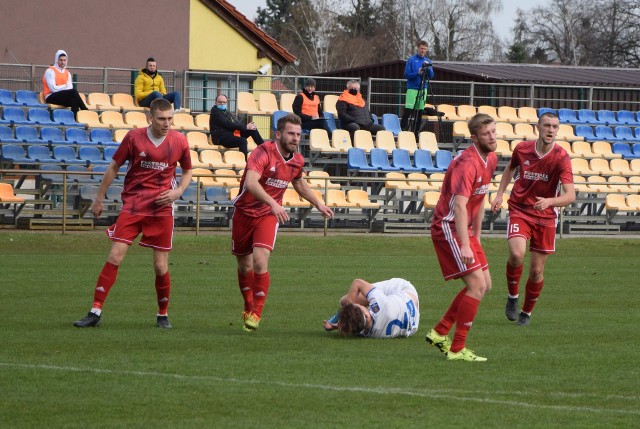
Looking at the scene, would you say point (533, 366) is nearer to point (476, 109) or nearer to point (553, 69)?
point (476, 109)

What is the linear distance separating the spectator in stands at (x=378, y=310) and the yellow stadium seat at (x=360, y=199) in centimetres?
1430

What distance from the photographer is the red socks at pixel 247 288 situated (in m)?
11.7

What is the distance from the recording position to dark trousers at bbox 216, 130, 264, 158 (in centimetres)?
2589

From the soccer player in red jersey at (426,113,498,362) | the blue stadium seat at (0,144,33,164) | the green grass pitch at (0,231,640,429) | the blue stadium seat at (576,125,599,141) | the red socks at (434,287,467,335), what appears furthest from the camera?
the blue stadium seat at (576,125,599,141)

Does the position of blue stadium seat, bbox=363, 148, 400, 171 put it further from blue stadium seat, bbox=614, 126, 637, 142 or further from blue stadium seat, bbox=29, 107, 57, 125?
blue stadium seat, bbox=614, 126, 637, 142

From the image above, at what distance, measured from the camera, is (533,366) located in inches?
367

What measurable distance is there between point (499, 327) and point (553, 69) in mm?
38359

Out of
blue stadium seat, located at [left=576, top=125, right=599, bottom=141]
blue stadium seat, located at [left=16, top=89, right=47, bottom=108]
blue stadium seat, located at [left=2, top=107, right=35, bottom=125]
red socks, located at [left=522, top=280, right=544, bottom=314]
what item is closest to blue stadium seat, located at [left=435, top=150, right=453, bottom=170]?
blue stadium seat, located at [left=576, top=125, right=599, bottom=141]

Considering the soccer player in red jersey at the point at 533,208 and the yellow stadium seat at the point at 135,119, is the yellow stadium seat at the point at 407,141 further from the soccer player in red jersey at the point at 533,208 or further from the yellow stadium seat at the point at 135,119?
the soccer player in red jersey at the point at 533,208

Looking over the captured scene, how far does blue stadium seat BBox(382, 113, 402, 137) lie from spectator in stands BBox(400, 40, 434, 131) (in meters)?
0.19

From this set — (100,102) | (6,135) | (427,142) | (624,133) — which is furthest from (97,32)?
(624,133)

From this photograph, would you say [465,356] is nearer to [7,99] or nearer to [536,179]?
[536,179]

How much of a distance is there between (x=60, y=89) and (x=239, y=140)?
4.59 metres

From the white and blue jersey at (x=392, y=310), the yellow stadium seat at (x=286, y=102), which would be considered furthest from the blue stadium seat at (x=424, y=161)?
the white and blue jersey at (x=392, y=310)
